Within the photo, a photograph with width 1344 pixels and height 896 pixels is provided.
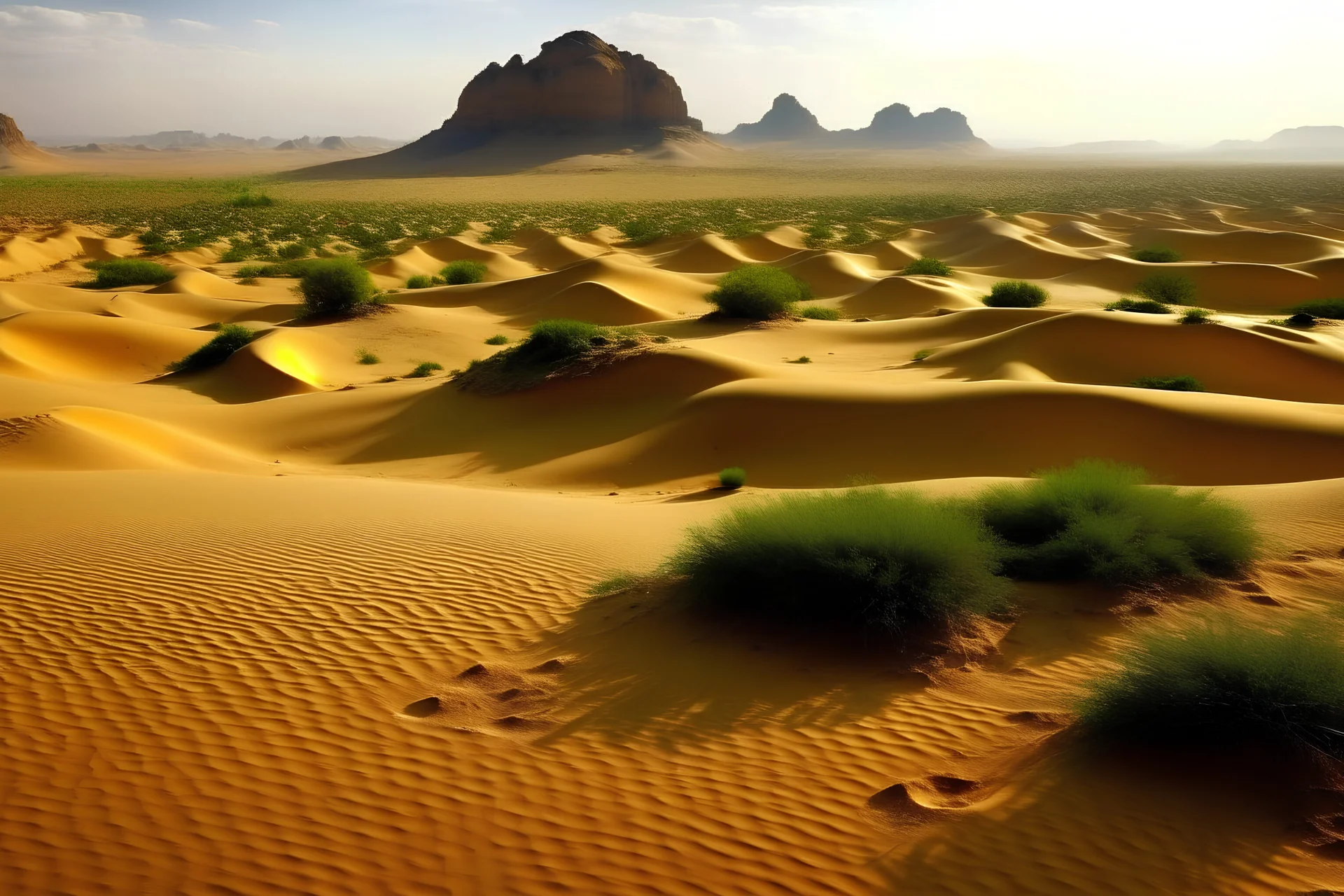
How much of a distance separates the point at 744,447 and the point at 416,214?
179 feet

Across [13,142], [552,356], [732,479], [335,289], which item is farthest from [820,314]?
[13,142]

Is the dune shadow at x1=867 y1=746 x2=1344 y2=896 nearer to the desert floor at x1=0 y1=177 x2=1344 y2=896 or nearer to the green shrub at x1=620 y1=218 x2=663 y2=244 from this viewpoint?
the desert floor at x1=0 y1=177 x2=1344 y2=896

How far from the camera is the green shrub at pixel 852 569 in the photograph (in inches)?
251

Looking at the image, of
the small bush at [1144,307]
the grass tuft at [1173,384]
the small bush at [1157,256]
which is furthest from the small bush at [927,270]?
the grass tuft at [1173,384]

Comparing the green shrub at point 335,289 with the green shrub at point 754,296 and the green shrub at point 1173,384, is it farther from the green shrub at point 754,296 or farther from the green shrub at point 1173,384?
the green shrub at point 1173,384

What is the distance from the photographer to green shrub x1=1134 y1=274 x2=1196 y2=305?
30.0 metres

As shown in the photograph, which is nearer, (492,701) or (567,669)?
(492,701)

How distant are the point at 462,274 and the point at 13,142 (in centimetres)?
17267

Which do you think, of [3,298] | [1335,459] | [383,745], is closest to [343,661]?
[383,745]

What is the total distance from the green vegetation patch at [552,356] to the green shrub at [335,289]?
8.70 metres

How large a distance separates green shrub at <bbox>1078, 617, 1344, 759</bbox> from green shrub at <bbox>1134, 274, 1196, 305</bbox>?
1116 inches

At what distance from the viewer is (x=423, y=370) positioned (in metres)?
22.9

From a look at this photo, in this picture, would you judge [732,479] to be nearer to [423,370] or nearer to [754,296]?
[423,370]

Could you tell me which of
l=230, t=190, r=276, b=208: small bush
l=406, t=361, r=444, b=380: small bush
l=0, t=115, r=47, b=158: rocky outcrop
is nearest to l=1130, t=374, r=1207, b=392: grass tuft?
l=406, t=361, r=444, b=380: small bush
